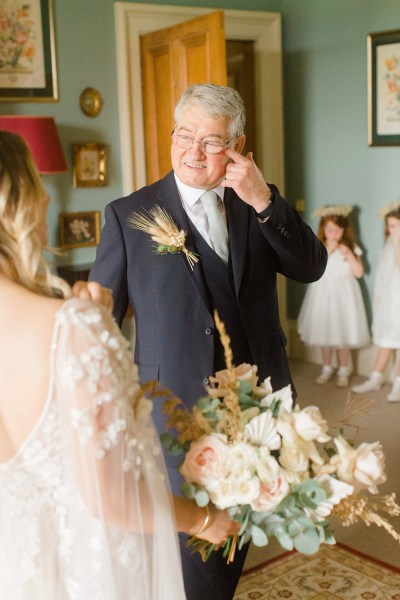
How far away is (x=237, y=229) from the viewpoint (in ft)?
8.63

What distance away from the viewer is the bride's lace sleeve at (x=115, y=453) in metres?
1.45

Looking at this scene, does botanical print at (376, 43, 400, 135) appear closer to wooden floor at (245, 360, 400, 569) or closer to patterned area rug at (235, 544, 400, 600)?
wooden floor at (245, 360, 400, 569)

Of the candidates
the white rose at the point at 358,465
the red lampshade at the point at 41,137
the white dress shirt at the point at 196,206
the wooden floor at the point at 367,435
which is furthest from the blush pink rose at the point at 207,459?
the red lampshade at the point at 41,137

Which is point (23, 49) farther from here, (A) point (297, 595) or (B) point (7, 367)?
(B) point (7, 367)

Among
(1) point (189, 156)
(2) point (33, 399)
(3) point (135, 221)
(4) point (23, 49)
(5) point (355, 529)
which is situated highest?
(4) point (23, 49)

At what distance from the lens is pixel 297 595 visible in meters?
3.26

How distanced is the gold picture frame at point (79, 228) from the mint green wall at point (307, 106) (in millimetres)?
56

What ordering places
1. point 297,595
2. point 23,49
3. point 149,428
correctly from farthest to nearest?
point 23,49, point 297,595, point 149,428

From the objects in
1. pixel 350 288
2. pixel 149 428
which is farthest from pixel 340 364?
pixel 149 428

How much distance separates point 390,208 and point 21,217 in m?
4.50

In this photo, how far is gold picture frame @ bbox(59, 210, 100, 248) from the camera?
5.55m

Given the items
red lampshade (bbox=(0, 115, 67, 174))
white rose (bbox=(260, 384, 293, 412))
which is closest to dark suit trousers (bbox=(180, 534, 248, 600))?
white rose (bbox=(260, 384, 293, 412))

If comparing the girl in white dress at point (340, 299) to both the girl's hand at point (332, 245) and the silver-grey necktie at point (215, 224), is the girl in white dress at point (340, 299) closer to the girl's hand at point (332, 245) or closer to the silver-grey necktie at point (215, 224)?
the girl's hand at point (332, 245)

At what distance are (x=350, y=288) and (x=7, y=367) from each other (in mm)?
4733
